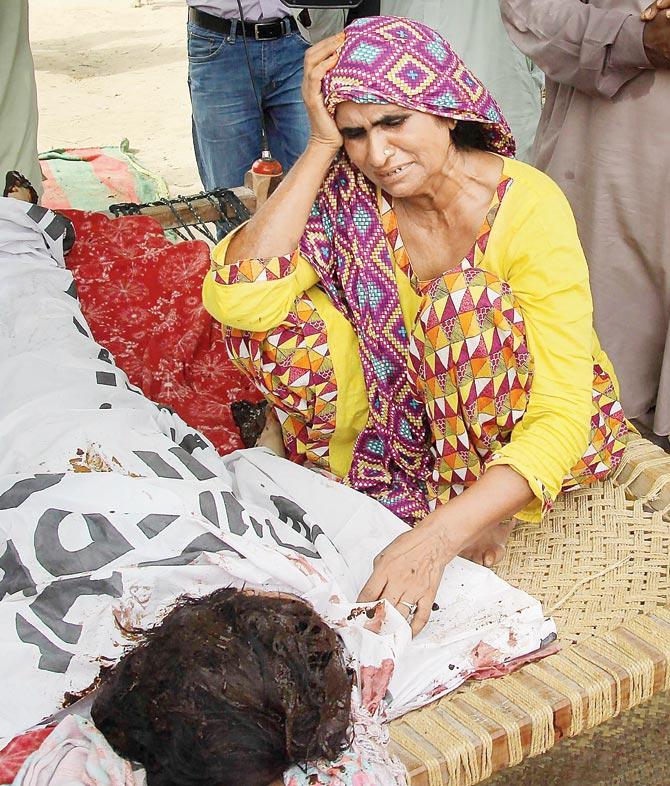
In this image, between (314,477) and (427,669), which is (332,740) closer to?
(427,669)

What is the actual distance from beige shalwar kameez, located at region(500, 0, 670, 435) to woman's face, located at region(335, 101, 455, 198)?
2.60 feet

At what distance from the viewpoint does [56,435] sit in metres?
1.73

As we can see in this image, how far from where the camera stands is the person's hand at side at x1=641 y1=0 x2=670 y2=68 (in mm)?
2209

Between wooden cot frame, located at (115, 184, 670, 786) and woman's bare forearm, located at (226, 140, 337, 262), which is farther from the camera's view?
woman's bare forearm, located at (226, 140, 337, 262)

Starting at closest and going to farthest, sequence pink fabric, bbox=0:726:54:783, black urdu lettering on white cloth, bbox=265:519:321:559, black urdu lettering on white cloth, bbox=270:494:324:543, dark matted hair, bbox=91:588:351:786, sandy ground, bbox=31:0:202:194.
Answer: dark matted hair, bbox=91:588:351:786
pink fabric, bbox=0:726:54:783
black urdu lettering on white cloth, bbox=265:519:321:559
black urdu lettering on white cloth, bbox=270:494:324:543
sandy ground, bbox=31:0:202:194

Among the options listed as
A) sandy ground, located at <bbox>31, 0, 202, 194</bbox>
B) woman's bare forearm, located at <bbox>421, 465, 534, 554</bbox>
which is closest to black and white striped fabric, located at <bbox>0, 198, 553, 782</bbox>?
woman's bare forearm, located at <bbox>421, 465, 534, 554</bbox>

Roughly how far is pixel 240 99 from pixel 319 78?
1.66 m

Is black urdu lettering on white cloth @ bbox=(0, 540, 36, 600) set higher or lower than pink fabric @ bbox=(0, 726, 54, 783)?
higher

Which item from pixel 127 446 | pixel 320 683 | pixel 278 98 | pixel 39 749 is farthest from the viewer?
pixel 278 98

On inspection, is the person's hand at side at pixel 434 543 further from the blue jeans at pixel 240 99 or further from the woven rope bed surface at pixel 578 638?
the blue jeans at pixel 240 99

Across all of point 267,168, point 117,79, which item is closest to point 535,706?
point 267,168

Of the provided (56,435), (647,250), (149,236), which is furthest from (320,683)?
(149,236)

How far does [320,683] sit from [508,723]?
18.2 inches

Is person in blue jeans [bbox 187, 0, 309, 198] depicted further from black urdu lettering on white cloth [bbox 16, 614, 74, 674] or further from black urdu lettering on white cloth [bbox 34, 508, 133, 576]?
black urdu lettering on white cloth [bbox 16, 614, 74, 674]
